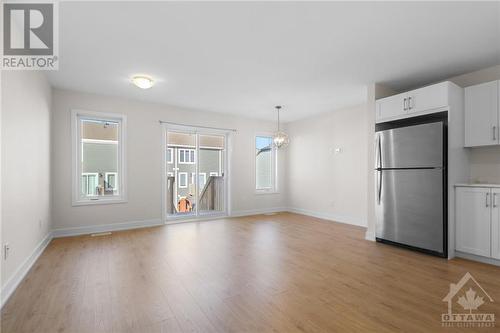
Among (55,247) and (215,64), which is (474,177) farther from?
(55,247)

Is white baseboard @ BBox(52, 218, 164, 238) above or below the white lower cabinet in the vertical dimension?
below

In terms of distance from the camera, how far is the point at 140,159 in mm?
5078

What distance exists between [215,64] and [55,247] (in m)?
3.67

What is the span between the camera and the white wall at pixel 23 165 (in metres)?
2.23

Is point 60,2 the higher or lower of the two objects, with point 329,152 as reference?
higher

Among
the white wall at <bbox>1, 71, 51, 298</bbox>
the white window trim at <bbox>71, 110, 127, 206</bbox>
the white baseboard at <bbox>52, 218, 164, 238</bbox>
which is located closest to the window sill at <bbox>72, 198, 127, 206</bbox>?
the white window trim at <bbox>71, 110, 127, 206</bbox>

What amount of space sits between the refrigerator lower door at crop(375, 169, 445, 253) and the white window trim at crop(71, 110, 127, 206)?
4.78 metres

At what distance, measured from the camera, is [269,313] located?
1954 millimetres

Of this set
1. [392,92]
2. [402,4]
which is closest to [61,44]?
[402,4]

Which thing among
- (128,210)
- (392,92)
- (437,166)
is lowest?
(128,210)

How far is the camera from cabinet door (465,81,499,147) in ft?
10.3

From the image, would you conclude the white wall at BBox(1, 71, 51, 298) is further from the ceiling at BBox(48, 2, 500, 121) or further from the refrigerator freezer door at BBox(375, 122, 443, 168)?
the refrigerator freezer door at BBox(375, 122, 443, 168)

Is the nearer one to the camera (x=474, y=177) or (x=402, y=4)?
(x=402, y=4)

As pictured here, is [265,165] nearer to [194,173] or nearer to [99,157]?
[194,173]
